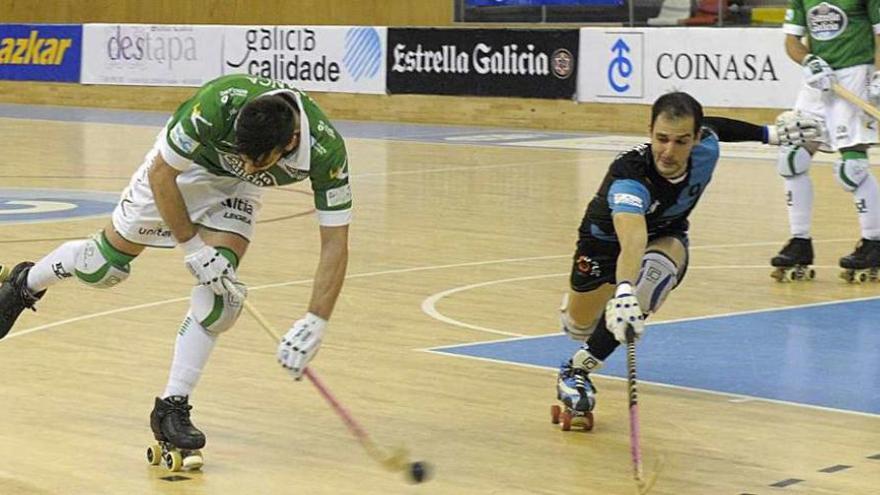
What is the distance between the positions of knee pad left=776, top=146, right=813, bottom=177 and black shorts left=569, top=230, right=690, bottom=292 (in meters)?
3.68

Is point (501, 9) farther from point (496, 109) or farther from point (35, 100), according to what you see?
point (35, 100)

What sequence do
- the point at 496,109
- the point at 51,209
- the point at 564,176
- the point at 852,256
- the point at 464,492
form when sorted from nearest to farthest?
the point at 464,492, the point at 852,256, the point at 51,209, the point at 564,176, the point at 496,109

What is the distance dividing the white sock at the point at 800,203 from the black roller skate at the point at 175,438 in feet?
18.1

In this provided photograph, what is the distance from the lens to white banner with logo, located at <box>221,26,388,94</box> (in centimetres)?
2414

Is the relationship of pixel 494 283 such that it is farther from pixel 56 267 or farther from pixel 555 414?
pixel 56 267

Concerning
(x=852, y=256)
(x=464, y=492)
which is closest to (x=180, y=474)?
(x=464, y=492)

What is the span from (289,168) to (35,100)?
23343mm

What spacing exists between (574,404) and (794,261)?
13.9 feet

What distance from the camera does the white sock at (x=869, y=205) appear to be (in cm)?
1096

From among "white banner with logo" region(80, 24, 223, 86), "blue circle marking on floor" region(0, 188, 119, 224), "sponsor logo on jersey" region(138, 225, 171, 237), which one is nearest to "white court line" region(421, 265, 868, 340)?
"sponsor logo on jersey" region(138, 225, 171, 237)

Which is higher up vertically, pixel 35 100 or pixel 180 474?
pixel 35 100

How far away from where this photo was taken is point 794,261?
1073 cm

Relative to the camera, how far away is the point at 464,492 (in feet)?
19.4

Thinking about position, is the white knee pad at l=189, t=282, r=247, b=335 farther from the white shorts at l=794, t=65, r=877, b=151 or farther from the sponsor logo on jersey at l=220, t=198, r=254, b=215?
the white shorts at l=794, t=65, r=877, b=151
